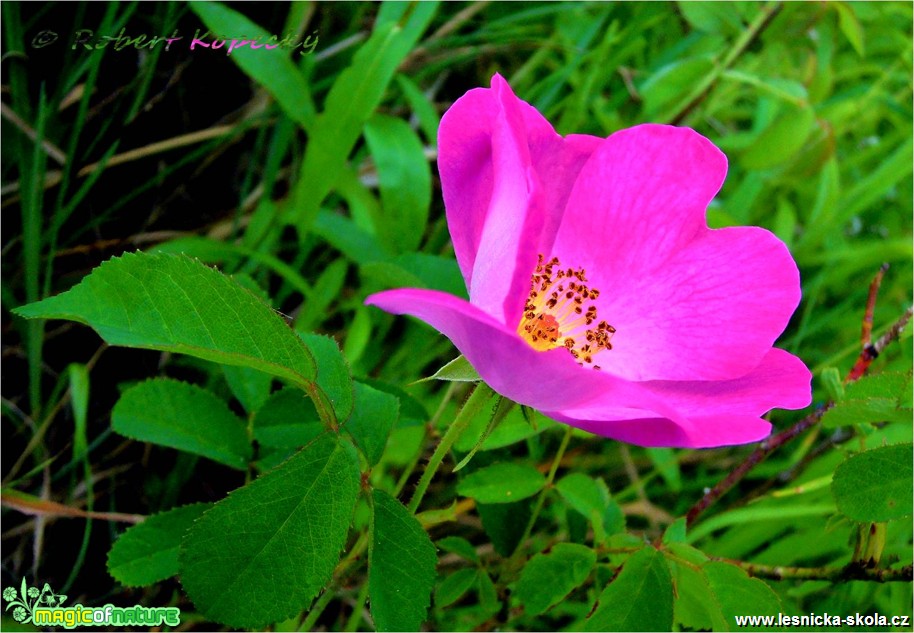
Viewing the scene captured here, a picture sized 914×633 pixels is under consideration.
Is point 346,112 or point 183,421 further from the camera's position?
point 346,112

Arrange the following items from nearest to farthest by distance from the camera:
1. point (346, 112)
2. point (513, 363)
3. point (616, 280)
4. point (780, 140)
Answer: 1. point (513, 363)
2. point (616, 280)
3. point (346, 112)
4. point (780, 140)

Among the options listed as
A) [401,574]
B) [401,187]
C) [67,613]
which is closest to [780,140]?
[401,187]

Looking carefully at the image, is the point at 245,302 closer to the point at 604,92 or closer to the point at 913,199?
the point at 604,92

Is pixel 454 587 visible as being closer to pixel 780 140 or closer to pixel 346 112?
pixel 346 112

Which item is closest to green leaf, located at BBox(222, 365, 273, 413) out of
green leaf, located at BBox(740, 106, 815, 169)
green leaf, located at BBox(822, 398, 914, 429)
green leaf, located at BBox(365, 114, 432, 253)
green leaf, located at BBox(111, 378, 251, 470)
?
green leaf, located at BBox(111, 378, 251, 470)

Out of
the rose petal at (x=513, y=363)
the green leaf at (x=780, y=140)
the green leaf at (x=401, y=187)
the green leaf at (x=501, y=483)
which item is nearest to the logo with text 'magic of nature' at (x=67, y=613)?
the green leaf at (x=501, y=483)
